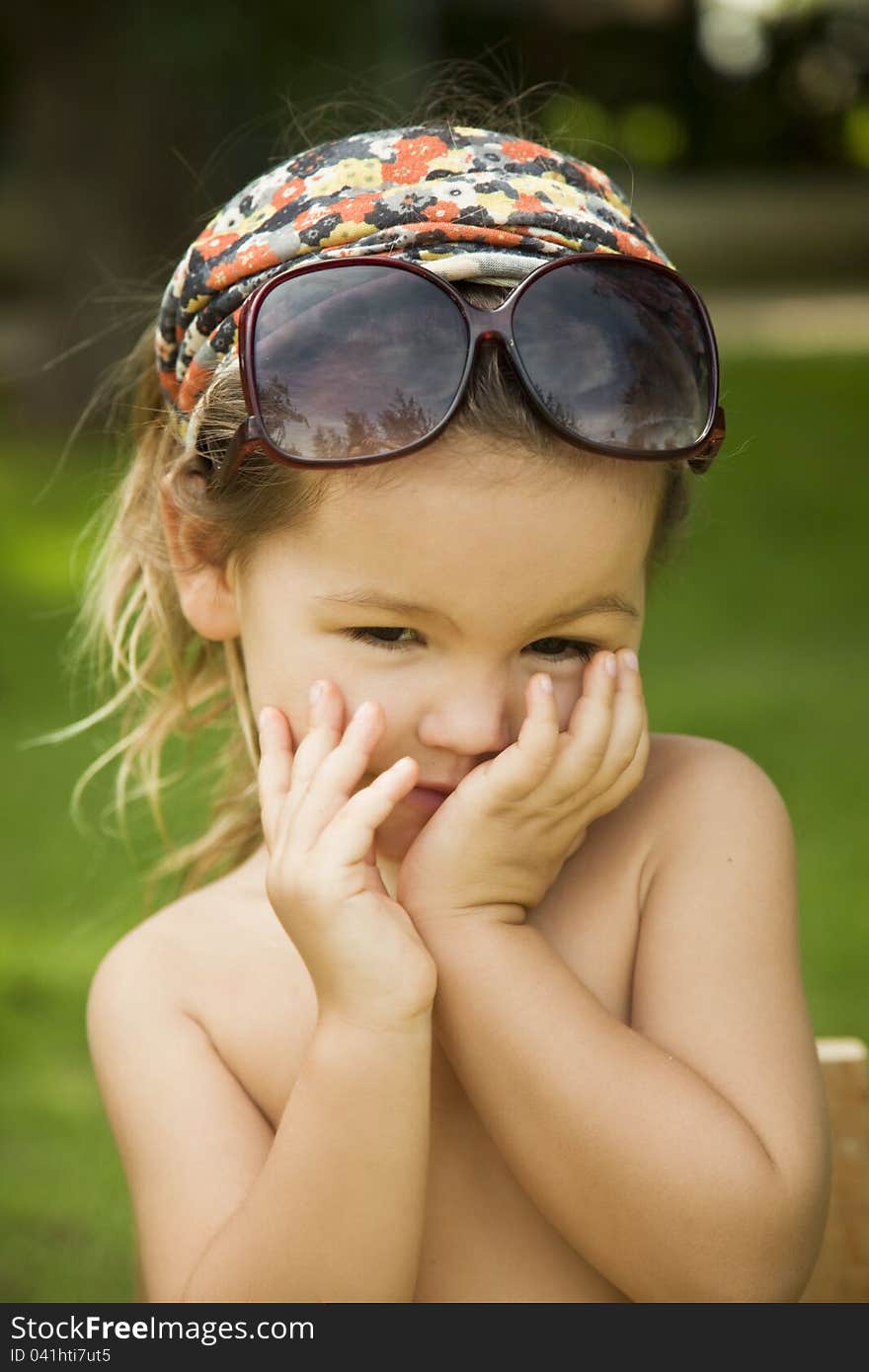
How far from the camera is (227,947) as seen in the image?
2592 millimetres

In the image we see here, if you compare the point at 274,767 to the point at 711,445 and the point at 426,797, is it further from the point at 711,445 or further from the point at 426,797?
the point at 711,445

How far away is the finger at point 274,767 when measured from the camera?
89.4 inches

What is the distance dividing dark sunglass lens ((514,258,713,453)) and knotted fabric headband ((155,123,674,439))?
0.09 m

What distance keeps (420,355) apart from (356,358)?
86 millimetres

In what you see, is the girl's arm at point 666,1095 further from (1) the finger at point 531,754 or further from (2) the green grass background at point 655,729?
(2) the green grass background at point 655,729

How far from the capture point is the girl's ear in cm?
254

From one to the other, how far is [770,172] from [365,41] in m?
13.3

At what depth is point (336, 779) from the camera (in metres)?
2.19

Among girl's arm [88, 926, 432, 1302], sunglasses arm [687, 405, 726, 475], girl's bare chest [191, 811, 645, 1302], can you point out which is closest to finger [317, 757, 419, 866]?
girl's arm [88, 926, 432, 1302]

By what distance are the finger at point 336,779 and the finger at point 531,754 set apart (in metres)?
0.17

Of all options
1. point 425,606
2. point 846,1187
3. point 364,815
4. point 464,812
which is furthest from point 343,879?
point 846,1187

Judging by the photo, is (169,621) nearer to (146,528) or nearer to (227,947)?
(146,528)

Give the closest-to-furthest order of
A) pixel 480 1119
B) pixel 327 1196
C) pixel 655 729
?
1. pixel 327 1196
2. pixel 480 1119
3. pixel 655 729

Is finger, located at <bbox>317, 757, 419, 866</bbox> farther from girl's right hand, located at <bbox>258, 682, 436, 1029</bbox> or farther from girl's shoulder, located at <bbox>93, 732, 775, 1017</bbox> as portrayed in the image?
girl's shoulder, located at <bbox>93, 732, 775, 1017</bbox>
